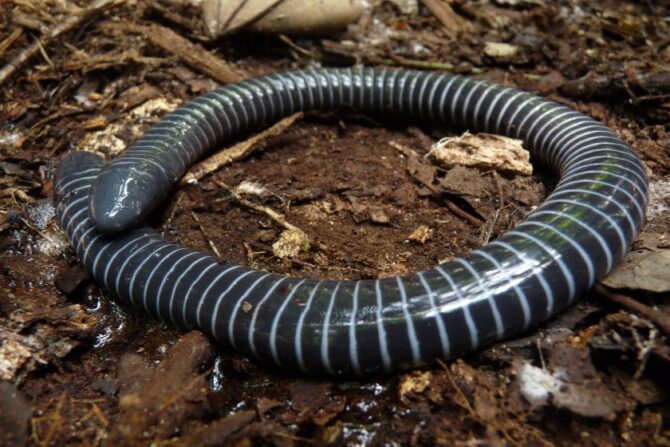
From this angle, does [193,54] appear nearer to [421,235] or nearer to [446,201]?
[446,201]

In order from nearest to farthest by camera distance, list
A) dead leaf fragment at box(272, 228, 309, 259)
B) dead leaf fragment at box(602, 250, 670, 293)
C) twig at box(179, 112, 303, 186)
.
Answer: dead leaf fragment at box(602, 250, 670, 293) < dead leaf fragment at box(272, 228, 309, 259) < twig at box(179, 112, 303, 186)

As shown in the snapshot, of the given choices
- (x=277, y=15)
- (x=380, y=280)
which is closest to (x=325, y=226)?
(x=380, y=280)

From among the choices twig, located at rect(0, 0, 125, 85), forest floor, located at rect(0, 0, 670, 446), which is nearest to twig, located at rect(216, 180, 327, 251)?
forest floor, located at rect(0, 0, 670, 446)

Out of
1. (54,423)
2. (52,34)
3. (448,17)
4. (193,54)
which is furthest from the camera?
(448,17)

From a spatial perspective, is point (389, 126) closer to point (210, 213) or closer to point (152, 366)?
point (210, 213)

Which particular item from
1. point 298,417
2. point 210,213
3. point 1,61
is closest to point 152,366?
point 298,417

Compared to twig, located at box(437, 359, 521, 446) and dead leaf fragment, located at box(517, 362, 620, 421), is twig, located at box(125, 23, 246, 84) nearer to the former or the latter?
twig, located at box(437, 359, 521, 446)
